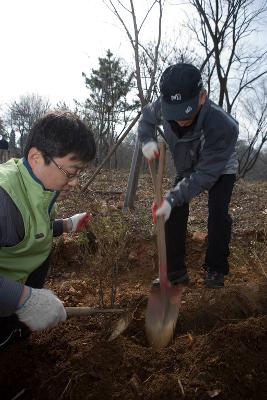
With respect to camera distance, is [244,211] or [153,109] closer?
[153,109]

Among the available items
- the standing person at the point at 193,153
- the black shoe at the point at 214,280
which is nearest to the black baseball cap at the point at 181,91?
the standing person at the point at 193,153

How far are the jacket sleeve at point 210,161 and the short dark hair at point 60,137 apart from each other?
0.84 m

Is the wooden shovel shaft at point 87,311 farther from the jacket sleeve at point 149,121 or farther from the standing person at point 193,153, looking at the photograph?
the jacket sleeve at point 149,121

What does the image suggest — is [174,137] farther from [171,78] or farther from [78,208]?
[78,208]

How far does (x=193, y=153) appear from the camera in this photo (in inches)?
100

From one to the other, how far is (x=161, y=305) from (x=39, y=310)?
800 millimetres

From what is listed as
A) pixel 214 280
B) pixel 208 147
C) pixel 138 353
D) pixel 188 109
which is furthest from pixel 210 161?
pixel 138 353

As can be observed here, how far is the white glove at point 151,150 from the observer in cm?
237

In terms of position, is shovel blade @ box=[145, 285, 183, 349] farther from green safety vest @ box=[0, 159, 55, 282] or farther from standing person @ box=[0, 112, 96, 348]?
green safety vest @ box=[0, 159, 55, 282]

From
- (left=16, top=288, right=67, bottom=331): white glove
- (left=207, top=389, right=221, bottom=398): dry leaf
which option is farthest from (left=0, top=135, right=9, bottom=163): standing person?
(left=207, top=389, right=221, bottom=398): dry leaf

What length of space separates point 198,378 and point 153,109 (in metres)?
1.83

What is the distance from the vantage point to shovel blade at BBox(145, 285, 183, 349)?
2.00m

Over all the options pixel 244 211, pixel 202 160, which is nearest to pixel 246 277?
pixel 202 160

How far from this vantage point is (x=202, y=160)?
236cm
